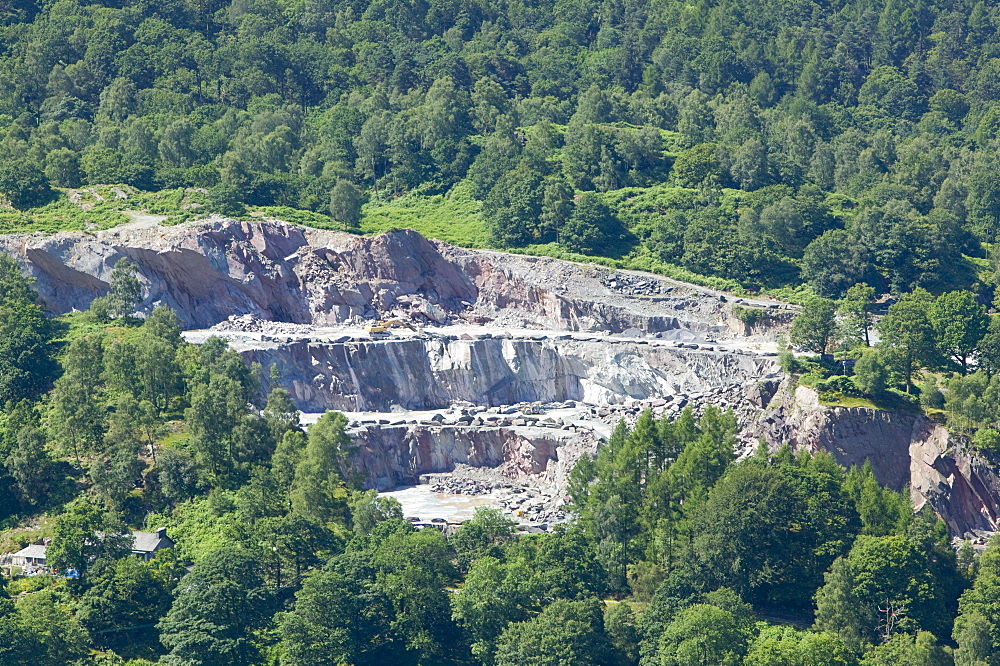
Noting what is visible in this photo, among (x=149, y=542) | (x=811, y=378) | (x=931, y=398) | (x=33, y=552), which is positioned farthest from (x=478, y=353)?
(x=33, y=552)

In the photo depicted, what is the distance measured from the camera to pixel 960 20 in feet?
641

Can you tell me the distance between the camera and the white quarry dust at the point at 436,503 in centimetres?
10288

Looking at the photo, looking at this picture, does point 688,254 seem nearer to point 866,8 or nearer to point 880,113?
point 880,113

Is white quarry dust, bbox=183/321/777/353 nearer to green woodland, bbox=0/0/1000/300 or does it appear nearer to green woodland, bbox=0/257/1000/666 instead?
green woodland, bbox=0/0/1000/300

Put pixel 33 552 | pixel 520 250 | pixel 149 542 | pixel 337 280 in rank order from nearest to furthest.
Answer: pixel 33 552 < pixel 149 542 < pixel 337 280 < pixel 520 250

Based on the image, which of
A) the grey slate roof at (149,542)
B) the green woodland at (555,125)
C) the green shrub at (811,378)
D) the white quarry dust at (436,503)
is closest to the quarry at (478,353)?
the white quarry dust at (436,503)

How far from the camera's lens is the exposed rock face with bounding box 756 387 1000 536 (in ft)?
344

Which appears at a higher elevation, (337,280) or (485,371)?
(337,280)

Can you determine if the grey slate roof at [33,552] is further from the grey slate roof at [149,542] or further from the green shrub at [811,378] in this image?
the green shrub at [811,378]

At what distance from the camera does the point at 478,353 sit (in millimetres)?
120375

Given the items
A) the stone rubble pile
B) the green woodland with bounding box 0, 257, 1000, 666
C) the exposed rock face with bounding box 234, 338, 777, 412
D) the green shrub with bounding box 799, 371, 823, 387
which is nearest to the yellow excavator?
the exposed rock face with bounding box 234, 338, 777, 412

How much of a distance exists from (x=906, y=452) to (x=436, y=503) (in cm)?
3168

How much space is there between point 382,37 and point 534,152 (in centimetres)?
4056

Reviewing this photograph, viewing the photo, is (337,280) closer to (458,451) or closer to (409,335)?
(409,335)
